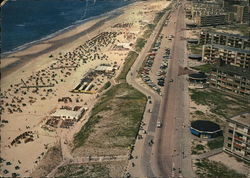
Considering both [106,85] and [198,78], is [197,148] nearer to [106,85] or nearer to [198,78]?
[198,78]

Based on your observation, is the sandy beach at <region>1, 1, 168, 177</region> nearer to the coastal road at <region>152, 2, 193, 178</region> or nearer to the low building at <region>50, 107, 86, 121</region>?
the low building at <region>50, 107, 86, 121</region>

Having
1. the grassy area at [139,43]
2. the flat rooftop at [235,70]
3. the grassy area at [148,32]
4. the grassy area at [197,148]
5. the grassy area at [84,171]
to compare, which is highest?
the grassy area at [148,32]

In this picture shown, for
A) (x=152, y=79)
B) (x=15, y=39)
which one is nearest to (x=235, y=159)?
(x=152, y=79)

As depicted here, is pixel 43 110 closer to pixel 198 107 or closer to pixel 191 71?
pixel 198 107

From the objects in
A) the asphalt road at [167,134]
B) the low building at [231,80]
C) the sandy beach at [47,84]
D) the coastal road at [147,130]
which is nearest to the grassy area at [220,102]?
the low building at [231,80]

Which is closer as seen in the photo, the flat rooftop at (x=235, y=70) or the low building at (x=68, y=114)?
the low building at (x=68, y=114)

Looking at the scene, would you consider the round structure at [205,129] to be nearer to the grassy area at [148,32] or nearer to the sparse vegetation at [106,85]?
the sparse vegetation at [106,85]
